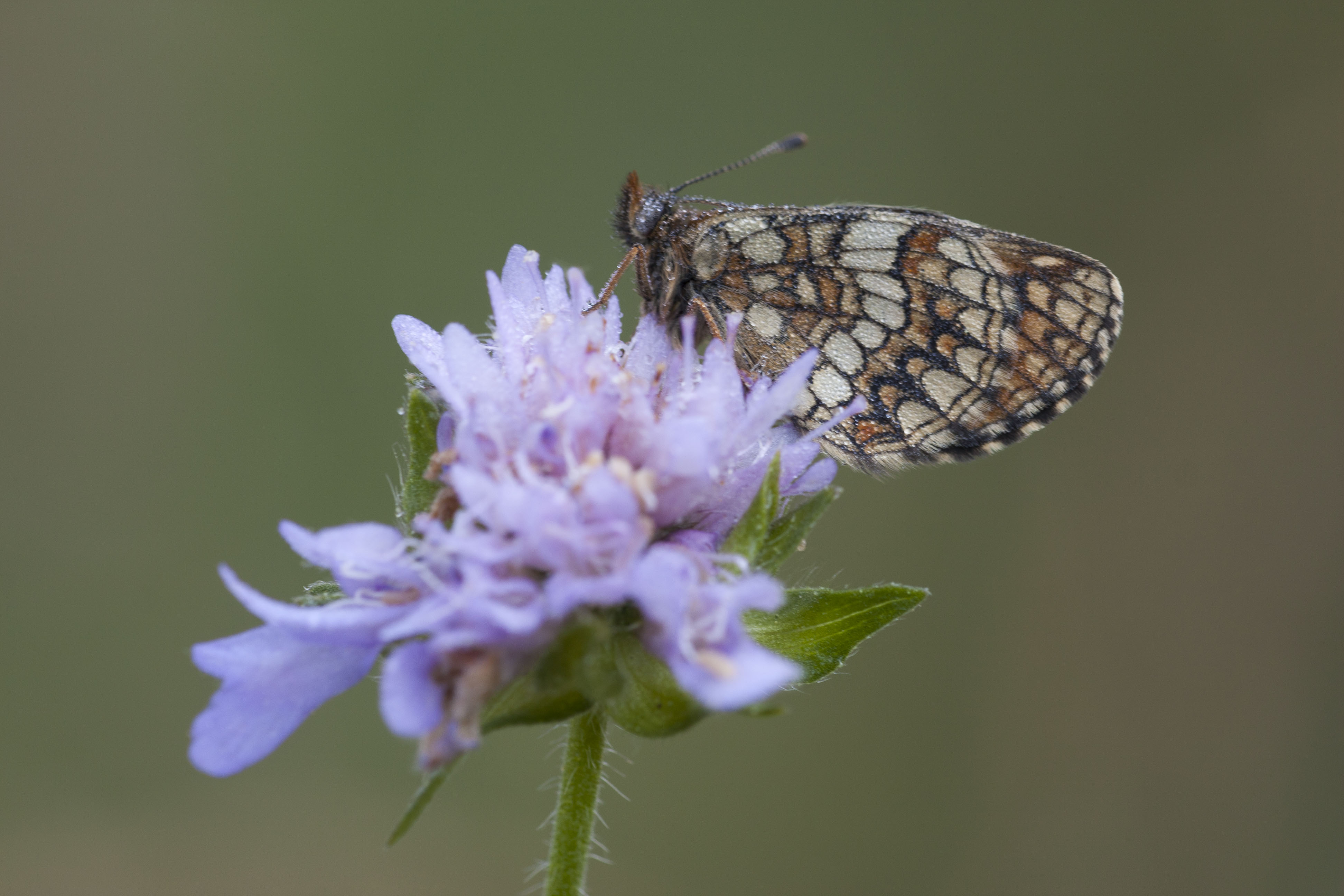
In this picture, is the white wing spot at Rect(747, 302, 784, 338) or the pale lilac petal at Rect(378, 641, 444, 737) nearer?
the pale lilac petal at Rect(378, 641, 444, 737)

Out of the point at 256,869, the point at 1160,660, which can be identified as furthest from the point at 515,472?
the point at 1160,660

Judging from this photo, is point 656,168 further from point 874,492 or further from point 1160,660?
point 1160,660

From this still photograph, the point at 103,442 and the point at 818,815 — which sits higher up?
the point at 103,442

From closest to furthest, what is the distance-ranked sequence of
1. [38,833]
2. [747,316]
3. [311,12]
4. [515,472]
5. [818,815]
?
[515,472]
[747,316]
[38,833]
[818,815]
[311,12]

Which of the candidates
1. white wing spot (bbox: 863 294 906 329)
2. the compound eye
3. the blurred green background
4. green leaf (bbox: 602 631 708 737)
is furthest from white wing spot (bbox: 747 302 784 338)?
the blurred green background

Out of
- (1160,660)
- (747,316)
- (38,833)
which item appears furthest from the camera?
(1160,660)

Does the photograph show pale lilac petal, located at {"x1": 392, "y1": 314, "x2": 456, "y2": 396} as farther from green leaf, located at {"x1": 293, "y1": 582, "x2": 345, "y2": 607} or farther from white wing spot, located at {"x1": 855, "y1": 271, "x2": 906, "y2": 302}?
white wing spot, located at {"x1": 855, "y1": 271, "x2": 906, "y2": 302}

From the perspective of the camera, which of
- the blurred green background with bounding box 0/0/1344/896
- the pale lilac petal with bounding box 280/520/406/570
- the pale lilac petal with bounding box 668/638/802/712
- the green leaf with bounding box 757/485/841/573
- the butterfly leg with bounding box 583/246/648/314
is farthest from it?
the blurred green background with bounding box 0/0/1344/896

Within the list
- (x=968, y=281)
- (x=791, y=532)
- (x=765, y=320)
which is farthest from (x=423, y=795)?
(x=968, y=281)
